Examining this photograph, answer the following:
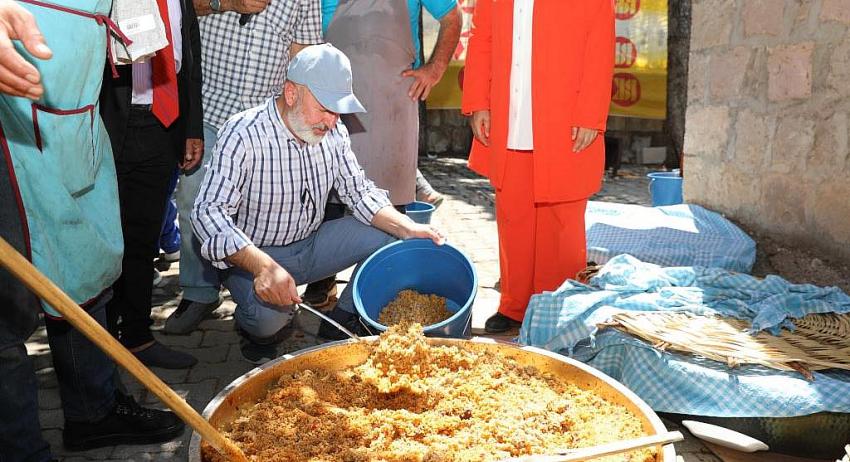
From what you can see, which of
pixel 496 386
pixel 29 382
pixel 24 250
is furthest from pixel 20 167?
pixel 496 386

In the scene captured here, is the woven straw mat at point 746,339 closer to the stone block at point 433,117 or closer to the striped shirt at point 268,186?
the striped shirt at point 268,186

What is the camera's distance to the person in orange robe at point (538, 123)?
346 cm

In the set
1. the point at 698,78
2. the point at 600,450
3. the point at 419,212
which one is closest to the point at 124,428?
the point at 600,450

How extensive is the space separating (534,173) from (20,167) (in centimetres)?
237

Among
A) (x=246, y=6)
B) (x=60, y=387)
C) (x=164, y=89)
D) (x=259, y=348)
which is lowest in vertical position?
(x=259, y=348)

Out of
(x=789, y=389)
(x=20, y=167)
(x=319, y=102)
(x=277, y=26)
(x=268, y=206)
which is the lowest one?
(x=789, y=389)

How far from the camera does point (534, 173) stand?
3.63 metres

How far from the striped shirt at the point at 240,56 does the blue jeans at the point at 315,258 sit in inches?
32.1

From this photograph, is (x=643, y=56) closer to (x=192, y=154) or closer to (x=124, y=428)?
(x=192, y=154)

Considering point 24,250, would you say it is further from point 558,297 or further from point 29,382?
point 558,297

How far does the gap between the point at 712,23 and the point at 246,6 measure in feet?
10.4

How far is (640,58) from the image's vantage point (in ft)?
32.7

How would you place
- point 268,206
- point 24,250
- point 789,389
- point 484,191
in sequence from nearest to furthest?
1. point 24,250
2. point 789,389
3. point 268,206
4. point 484,191

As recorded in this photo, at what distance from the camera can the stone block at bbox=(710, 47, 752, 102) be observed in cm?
456
